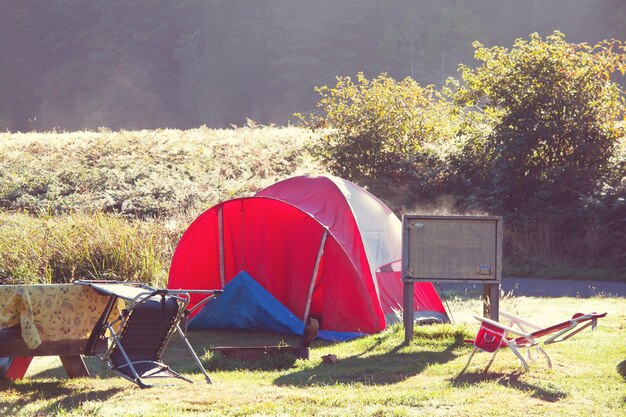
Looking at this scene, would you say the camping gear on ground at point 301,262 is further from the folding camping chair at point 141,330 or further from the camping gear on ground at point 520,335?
the folding camping chair at point 141,330

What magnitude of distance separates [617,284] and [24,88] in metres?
55.9

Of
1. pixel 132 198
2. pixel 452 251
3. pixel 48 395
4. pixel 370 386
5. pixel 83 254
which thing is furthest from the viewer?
pixel 132 198

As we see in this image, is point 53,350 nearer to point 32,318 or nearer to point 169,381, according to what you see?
point 32,318

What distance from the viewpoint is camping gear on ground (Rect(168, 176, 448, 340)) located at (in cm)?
1033

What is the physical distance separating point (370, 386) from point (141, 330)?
1.95m

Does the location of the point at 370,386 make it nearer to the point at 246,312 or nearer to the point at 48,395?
the point at 48,395

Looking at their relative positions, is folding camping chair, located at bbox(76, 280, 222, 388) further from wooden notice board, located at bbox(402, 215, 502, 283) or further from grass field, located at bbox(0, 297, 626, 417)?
wooden notice board, located at bbox(402, 215, 502, 283)

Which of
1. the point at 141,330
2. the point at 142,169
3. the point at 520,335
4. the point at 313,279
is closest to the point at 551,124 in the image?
the point at 313,279

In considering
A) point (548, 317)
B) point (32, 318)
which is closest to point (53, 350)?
point (32, 318)

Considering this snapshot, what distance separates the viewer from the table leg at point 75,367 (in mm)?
7670

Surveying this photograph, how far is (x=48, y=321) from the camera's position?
7180 mm

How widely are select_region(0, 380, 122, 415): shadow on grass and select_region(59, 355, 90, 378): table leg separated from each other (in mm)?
122

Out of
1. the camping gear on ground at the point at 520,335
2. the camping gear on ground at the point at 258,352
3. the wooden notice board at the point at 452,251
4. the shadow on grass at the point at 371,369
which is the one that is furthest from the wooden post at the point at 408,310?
the camping gear on ground at the point at 520,335

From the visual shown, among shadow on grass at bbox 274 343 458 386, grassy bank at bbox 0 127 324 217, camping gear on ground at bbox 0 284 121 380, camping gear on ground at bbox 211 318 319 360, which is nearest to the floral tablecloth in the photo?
camping gear on ground at bbox 0 284 121 380
